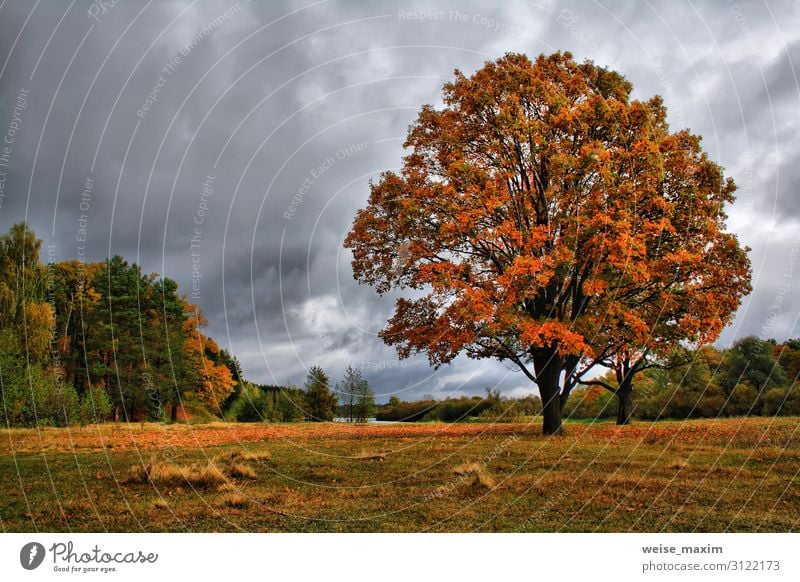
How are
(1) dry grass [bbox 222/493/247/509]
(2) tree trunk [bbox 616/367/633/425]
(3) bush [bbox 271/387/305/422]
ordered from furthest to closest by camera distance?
(3) bush [bbox 271/387/305/422] < (2) tree trunk [bbox 616/367/633/425] < (1) dry grass [bbox 222/493/247/509]

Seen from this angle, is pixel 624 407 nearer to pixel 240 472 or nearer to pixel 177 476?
pixel 240 472

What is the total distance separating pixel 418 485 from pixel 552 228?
39.2 feet

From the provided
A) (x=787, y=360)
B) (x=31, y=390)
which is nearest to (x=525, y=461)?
(x=31, y=390)

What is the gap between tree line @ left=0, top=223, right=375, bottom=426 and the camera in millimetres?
29375

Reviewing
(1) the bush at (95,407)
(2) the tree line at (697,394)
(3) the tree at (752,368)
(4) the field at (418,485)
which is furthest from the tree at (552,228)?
(1) the bush at (95,407)

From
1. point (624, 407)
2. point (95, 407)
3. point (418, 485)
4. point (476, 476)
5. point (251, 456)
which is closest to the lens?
point (418, 485)

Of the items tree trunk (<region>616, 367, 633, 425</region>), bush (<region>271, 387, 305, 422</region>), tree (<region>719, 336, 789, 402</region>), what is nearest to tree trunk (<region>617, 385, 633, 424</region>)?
tree trunk (<region>616, 367, 633, 425</region>)

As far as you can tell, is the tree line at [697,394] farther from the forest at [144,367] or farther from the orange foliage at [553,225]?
the orange foliage at [553,225]

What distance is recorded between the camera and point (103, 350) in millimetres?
34344

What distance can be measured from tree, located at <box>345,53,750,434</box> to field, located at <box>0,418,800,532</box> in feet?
13.9

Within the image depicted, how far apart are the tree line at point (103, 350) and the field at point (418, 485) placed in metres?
6.89

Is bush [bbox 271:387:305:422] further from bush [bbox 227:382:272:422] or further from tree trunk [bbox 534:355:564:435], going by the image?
tree trunk [bbox 534:355:564:435]

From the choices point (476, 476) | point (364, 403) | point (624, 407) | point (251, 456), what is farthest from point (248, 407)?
point (476, 476)
